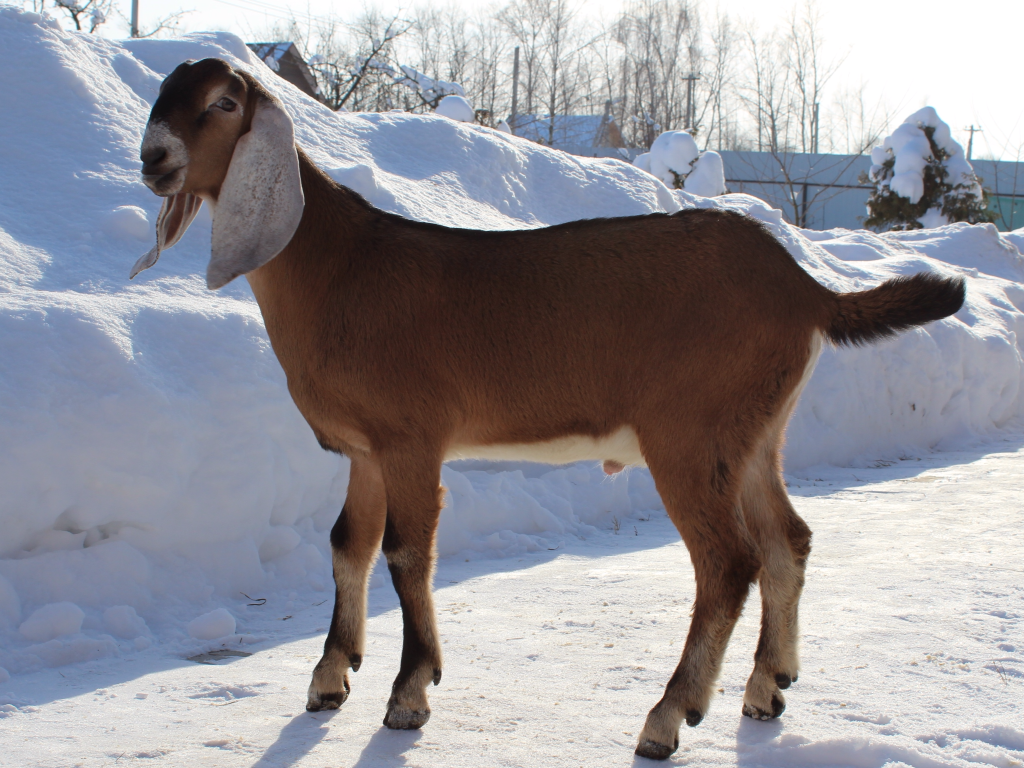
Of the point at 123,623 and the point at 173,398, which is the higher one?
the point at 173,398

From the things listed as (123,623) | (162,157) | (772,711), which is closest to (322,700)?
(123,623)

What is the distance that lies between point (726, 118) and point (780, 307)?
40531 mm

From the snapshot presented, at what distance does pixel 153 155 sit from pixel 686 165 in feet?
56.9

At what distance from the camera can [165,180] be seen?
9.65 feet

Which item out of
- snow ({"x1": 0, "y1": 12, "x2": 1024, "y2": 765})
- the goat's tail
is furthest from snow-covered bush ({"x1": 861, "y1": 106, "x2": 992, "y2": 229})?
the goat's tail

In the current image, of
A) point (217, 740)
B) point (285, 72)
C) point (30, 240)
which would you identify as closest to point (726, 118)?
point (285, 72)

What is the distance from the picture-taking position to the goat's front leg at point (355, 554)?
3328 mm

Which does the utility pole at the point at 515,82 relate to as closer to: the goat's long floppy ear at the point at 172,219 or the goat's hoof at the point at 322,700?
the goat's long floppy ear at the point at 172,219

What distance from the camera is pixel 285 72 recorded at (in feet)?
95.9

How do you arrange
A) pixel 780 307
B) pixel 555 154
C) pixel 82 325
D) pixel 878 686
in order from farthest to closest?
pixel 555 154 < pixel 82 325 < pixel 878 686 < pixel 780 307

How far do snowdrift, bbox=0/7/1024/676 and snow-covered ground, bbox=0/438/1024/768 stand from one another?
35 cm

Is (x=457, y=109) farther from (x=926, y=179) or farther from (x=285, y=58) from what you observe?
(x=285, y=58)

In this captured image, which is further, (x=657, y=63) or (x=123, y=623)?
(x=657, y=63)

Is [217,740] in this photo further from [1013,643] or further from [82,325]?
[1013,643]
